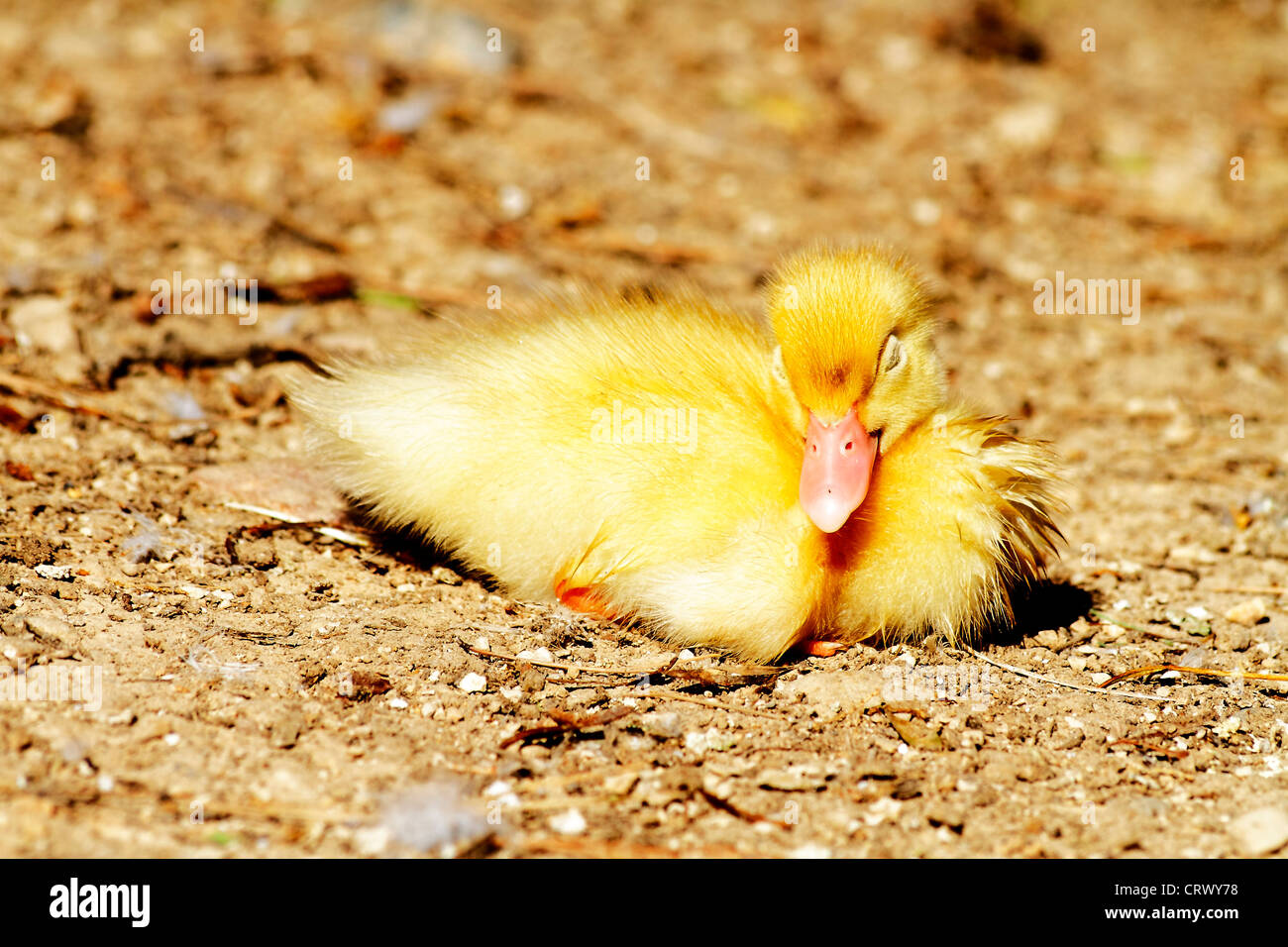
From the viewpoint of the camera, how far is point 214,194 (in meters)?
5.60

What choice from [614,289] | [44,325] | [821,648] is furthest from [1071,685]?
[44,325]

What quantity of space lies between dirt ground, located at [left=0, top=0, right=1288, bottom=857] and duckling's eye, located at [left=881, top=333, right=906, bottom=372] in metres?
0.77

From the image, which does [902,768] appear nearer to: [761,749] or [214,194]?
[761,749]

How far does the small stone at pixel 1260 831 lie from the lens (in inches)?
99.2

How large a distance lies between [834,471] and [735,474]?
0.93 ft

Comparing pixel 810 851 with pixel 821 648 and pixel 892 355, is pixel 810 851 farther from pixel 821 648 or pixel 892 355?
pixel 892 355

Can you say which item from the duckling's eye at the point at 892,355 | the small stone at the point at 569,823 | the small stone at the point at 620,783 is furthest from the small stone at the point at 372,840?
the duckling's eye at the point at 892,355

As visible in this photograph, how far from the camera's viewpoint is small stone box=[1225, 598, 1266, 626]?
3600 mm

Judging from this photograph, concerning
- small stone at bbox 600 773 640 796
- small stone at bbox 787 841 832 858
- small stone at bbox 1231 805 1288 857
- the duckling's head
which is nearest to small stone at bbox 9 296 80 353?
the duckling's head

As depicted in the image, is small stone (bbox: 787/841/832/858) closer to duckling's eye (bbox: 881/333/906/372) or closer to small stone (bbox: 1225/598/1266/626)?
duckling's eye (bbox: 881/333/906/372)

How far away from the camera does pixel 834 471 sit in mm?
2984

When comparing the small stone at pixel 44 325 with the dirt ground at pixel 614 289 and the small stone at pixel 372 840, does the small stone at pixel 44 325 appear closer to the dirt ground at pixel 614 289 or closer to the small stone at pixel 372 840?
the dirt ground at pixel 614 289
